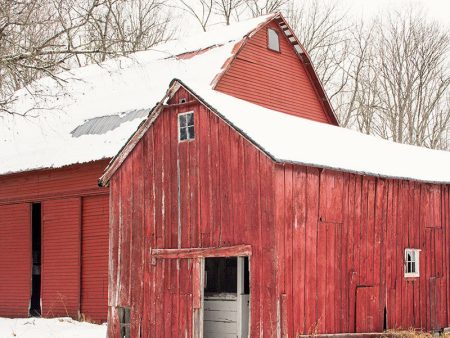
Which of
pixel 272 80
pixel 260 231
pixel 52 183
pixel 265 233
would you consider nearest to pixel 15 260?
pixel 52 183

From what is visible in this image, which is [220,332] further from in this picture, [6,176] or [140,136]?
[6,176]

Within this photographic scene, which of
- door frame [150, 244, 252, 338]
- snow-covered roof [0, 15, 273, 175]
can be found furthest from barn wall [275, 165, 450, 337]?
snow-covered roof [0, 15, 273, 175]

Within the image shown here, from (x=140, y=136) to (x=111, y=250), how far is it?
8.20 ft

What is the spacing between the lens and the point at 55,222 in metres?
21.2

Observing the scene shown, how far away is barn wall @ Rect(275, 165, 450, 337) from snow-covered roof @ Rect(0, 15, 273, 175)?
662 centimetres

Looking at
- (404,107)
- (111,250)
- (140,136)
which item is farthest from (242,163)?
(404,107)

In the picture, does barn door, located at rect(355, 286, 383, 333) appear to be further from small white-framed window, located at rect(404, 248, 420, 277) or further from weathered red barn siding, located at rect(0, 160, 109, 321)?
weathered red barn siding, located at rect(0, 160, 109, 321)

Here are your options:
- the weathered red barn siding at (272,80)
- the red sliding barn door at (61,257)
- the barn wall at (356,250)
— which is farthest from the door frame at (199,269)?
the red sliding barn door at (61,257)

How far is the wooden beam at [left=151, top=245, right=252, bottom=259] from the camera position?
1313 cm

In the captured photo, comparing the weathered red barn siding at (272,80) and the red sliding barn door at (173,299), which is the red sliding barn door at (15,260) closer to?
the weathered red barn siding at (272,80)

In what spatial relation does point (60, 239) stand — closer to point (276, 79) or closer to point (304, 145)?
point (276, 79)

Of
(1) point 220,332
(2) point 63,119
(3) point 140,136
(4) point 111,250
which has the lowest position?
(1) point 220,332

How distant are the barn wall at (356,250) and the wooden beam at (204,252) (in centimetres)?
77

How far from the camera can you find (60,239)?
2108cm
